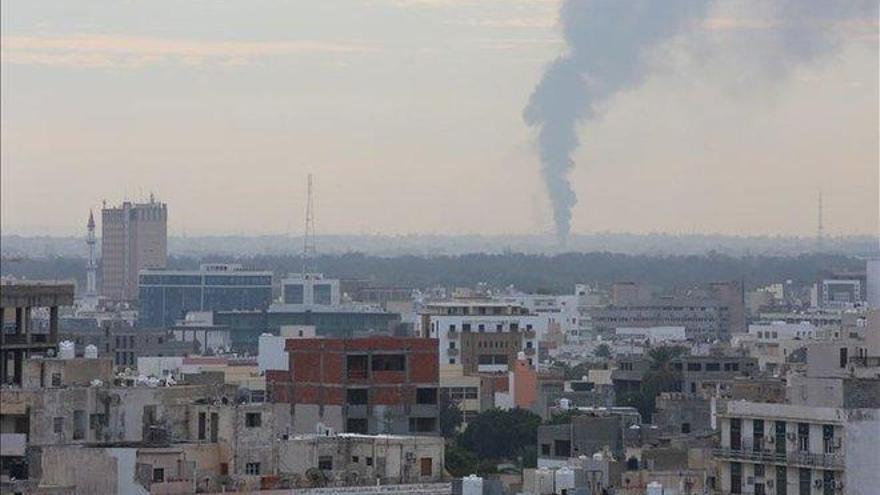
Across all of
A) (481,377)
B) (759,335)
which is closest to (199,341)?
(759,335)

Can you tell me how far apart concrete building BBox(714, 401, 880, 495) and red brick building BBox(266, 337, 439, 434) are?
20.5m

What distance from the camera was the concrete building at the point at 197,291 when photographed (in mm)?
175375

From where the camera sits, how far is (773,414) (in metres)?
38.5

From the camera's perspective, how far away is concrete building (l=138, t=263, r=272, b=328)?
575 feet

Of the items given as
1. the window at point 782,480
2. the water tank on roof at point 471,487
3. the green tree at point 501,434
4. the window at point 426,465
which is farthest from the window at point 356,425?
the water tank on roof at point 471,487

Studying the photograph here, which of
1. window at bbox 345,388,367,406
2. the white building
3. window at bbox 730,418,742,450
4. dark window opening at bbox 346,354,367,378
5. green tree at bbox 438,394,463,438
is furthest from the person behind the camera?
the white building

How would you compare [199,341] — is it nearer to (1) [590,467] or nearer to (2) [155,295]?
(2) [155,295]

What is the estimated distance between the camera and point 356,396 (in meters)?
61.0

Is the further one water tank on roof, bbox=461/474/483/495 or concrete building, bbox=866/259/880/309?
concrete building, bbox=866/259/880/309

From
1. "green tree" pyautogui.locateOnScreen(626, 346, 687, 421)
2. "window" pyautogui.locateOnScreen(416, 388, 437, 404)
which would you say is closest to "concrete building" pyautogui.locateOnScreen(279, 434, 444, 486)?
"window" pyautogui.locateOnScreen(416, 388, 437, 404)

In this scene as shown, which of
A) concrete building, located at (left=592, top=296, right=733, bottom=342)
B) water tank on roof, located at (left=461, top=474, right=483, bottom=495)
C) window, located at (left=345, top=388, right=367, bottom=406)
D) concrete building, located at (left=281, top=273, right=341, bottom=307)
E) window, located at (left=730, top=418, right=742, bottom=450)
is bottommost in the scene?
water tank on roof, located at (left=461, top=474, right=483, bottom=495)

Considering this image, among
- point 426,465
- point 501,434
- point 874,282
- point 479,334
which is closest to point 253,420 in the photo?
point 426,465

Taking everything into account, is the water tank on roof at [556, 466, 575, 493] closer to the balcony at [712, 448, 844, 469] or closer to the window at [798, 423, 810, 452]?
the balcony at [712, 448, 844, 469]

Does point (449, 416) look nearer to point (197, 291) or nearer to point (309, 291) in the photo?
point (197, 291)
